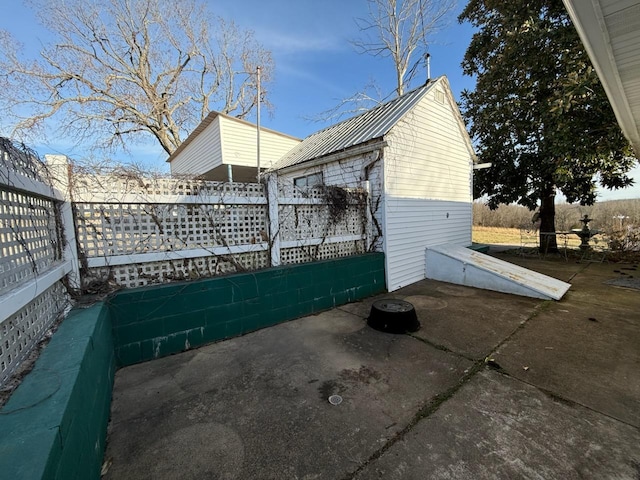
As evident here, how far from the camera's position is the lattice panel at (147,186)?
2.89m

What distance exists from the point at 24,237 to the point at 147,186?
147 cm

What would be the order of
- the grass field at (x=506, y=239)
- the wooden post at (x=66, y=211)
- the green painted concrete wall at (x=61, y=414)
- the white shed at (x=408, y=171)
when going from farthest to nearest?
the grass field at (x=506, y=239)
the white shed at (x=408, y=171)
the wooden post at (x=66, y=211)
the green painted concrete wall at (x=61, y=414)

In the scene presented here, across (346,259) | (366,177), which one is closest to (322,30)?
(366,177)

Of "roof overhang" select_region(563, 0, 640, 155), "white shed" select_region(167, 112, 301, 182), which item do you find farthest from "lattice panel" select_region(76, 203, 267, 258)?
"white shed" select_region(167, 112, 301, 182)

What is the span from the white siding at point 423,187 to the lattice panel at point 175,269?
9.97 feet

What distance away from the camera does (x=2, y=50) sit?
506 inches

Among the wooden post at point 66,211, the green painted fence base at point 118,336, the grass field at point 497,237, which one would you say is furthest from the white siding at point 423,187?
the grass field at point 497,237

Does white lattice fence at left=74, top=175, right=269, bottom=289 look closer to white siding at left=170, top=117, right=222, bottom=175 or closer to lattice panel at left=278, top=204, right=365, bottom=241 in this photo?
lattice panel at left=278, top=204, right=365, bottom=241

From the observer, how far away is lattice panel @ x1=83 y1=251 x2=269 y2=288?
9.91 feet

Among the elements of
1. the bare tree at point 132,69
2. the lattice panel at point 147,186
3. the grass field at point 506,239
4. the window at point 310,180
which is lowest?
the grass field at point 506,239

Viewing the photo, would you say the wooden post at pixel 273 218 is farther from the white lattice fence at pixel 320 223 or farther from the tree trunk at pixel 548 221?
the tree trunk at pixel 548 221

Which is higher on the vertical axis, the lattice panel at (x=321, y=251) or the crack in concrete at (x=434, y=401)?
the lattice panel at (x=321, y=251)

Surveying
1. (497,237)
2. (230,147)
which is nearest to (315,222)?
(230,147)

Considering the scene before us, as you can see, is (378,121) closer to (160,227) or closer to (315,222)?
(315,222)
